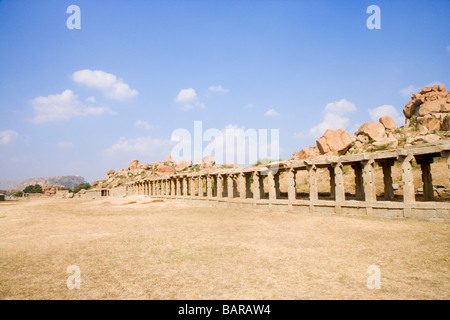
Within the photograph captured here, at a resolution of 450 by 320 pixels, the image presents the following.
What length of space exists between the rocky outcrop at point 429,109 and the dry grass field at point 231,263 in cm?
3687

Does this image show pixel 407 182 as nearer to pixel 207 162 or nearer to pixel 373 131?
pixel 373 131

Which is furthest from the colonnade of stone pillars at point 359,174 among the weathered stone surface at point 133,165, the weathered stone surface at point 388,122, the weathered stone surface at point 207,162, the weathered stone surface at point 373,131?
the weathered stone surface at point 133,165

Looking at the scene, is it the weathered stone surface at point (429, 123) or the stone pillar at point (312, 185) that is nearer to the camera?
the stone pillar at point (312, 185)

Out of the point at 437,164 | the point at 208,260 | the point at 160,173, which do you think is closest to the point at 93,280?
the point at 208,260

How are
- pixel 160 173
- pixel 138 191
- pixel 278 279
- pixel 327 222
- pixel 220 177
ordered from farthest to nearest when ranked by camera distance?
pixel 160 173 → pixel 138 191 → pixel 220 177 → pixel 327 222 → pixel 278 279

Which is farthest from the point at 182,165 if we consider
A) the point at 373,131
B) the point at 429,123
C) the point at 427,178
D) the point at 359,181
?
the point at 427,178

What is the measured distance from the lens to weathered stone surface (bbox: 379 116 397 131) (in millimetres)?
46188

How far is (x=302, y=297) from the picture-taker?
466cm

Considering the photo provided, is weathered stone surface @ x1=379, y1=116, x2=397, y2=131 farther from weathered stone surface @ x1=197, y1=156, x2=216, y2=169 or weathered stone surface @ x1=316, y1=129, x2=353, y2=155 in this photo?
weathered stone surface @ x1=197, y1=156, x2=216, y2=169

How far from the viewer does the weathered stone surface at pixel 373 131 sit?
4331 centimetres

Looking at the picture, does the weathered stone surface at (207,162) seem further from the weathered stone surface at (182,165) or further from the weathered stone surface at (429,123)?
the weathered stone surface at (429,123)

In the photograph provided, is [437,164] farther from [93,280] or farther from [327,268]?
[93,280]

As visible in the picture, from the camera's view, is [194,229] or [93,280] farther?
[194,229]
